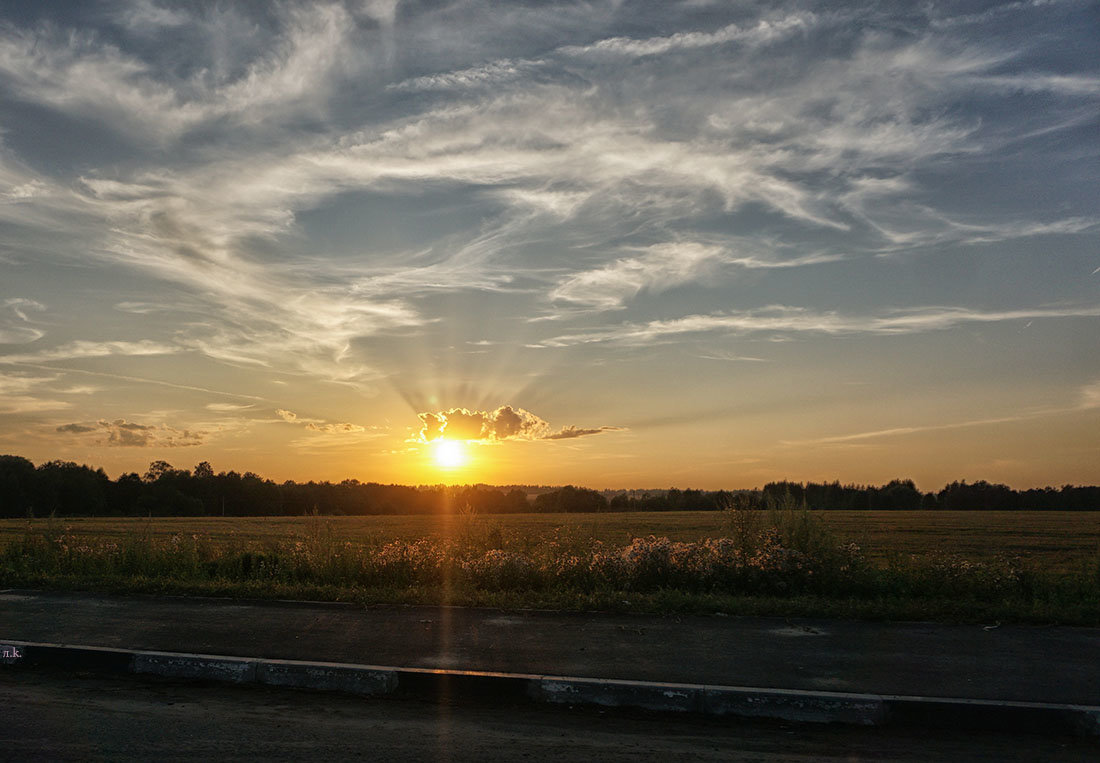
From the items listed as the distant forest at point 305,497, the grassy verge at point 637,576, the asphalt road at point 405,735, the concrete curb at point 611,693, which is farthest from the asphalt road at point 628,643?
the distant forest at point 305,497

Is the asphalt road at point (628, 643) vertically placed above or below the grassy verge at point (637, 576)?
below

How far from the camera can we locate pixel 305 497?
327 feet

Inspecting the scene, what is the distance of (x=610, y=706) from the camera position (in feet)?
22.0

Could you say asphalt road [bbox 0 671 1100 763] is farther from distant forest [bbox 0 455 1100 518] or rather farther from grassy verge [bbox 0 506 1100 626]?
distant forest [bbox 0 455 1100 518]

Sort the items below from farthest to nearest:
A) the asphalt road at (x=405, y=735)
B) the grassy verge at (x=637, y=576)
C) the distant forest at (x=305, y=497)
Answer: the distant forest at (x=305, y=497)
the grassy verge at (x=637, y=576)
the asphalt road at (x=405, y=735)

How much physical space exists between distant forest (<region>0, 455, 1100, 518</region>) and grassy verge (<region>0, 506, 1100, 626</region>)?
67.6 metres

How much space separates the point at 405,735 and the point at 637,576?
19.7 feet

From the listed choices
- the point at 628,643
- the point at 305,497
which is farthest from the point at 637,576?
the point at 305,497

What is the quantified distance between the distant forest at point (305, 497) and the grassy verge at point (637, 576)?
67.6 m

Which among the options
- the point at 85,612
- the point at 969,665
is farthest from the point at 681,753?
the point at 85,612

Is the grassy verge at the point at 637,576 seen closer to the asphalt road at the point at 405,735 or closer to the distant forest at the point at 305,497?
the asphalt road at the point at 405,735

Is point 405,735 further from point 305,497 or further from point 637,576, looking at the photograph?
point 305,497

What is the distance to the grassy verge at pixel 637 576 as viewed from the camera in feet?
32.7

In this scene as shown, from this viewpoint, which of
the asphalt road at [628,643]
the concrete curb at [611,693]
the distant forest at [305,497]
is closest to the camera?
the concrete curb at [611,693]
